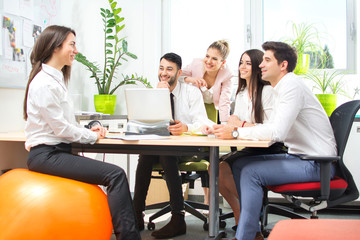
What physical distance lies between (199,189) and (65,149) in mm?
1957

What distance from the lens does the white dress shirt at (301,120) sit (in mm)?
2213

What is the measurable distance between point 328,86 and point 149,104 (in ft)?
7.82

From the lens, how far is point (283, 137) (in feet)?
7.06

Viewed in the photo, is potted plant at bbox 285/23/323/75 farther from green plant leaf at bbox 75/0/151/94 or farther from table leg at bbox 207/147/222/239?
table leg at bbox 207/147/222/239

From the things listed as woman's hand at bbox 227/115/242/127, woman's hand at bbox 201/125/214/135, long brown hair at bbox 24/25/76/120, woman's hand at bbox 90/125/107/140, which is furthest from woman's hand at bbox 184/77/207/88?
long brown hair at bbox 24/25/76/120

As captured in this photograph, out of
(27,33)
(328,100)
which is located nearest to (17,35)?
(27,33)

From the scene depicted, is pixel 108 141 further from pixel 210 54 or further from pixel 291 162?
pixel 210 54

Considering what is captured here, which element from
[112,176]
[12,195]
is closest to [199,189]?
[112,176]

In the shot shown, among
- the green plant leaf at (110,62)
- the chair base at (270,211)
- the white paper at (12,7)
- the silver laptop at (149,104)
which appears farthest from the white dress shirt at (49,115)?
the green plant leaf at (110,62)

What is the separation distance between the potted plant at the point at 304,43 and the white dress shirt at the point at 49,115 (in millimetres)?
2345

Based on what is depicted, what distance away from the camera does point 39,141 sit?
204cm

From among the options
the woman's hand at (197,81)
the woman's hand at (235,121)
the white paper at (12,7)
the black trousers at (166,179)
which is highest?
the white paper at (12,7)

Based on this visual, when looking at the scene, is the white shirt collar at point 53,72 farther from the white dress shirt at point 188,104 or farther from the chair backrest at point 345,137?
the chair backrest at point 345,137

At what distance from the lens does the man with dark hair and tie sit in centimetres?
274
